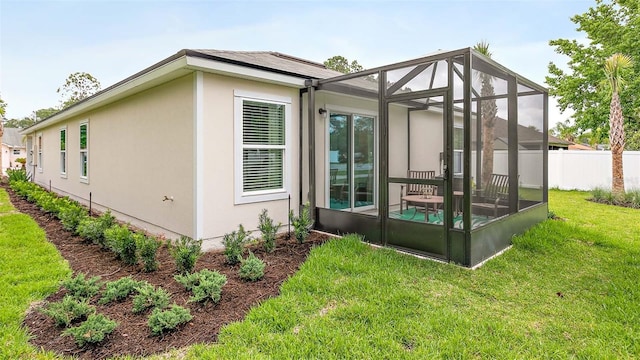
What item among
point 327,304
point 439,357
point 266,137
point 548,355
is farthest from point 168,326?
point 266,137

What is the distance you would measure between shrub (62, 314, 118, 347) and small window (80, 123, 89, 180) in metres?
8.53

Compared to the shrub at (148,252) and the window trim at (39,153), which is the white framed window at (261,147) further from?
the window trim at (39,153)

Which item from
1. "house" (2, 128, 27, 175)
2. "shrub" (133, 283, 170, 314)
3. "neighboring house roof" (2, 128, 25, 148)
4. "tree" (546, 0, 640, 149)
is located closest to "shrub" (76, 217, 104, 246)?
"shrub" (133, 283, 170, 314)

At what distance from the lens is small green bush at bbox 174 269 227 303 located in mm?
3246

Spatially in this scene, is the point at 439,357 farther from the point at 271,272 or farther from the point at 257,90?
the point at 257,90

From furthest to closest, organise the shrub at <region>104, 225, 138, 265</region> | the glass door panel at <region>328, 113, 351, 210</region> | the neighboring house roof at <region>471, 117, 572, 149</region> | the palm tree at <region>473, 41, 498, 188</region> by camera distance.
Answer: the glass door panel at <region>328, 113, 351, 210</region>
the neighboring house roof at <region>471, 117, 572, 149</region>
the palm tree at <region>473, 41, 498, 188</region>
the shrub at <region>104, 225, 138, 265</region>

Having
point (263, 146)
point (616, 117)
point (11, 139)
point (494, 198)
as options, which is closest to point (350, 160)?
point (263, 146)

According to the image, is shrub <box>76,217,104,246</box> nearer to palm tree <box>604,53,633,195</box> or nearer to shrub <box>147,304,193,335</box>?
shrub <box>147,304,193,335</box>

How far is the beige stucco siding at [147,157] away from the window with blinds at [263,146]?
839mm

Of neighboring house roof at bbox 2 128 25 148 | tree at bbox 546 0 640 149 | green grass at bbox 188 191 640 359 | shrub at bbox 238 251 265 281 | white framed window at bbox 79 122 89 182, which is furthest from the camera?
neighboring house roof at bbox 2 128 25 148

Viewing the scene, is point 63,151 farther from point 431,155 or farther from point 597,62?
point 597,62

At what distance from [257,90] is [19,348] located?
13.9 ft

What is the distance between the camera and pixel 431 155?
20.5 feet

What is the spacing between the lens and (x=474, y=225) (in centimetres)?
441
